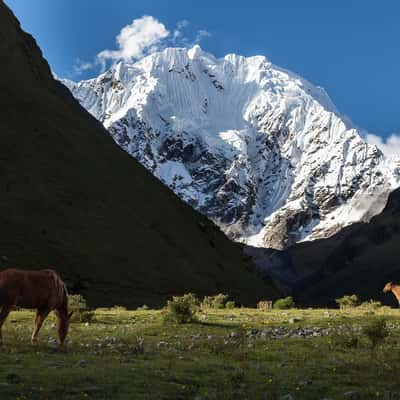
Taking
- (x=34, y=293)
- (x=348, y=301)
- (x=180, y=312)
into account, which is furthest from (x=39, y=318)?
(x=348, y=301)

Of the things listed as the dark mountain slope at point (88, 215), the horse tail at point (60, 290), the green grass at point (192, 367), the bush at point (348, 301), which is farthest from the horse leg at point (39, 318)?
the dark mountain slope at point (88, 215)

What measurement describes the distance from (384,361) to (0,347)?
11.3 meters

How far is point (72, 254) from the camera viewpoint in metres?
77.6

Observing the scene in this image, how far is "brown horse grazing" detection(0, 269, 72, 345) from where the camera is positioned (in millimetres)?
17828

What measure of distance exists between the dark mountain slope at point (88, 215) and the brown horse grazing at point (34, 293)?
1982 inches

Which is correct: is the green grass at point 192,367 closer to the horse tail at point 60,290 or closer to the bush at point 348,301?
the horse tail at point 60,290

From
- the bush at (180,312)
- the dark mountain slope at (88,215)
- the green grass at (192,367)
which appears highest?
the dark mountain slope at (88,215)

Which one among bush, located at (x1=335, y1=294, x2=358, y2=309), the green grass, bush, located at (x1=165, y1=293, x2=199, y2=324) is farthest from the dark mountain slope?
the green grass

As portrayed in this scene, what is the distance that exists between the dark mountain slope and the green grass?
49.3m

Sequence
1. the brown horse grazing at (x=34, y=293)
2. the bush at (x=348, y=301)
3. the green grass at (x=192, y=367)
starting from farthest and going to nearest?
the bush at (x=348, y=301), the brown horse grazing at (x=34, y=293), the green grass at (x=192, y=367)

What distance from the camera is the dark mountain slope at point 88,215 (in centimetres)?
7638

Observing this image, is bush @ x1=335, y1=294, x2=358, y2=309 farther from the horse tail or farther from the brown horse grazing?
the brown horse grazing

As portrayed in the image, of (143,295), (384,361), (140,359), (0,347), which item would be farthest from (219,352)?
(143,295)

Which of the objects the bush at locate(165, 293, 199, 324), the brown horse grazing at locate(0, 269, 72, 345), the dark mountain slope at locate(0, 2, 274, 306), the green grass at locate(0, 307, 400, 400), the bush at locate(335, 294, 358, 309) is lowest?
the green grass at locate(0, 307, 400, 400)
